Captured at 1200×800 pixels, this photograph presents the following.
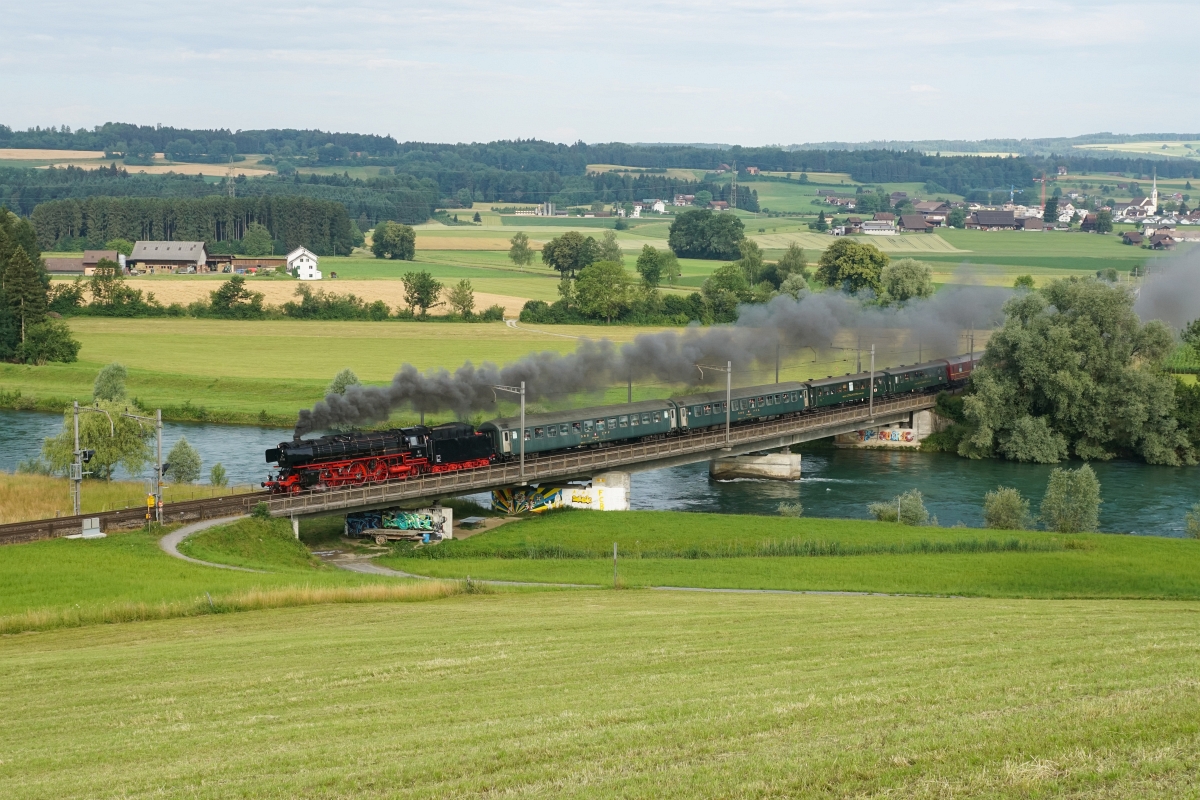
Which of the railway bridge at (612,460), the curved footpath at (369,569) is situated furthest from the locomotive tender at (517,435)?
the curved footpath at (369,569)

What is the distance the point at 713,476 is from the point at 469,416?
18.2 m

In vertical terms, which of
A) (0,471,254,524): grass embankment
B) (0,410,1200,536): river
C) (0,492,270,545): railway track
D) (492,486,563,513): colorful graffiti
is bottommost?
(0,410,1200,536): river

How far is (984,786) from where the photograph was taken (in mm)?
16156

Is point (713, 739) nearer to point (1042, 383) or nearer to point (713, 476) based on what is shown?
point (713, 476)

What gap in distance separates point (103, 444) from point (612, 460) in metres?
28.6

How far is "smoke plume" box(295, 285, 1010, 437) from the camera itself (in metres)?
72.1

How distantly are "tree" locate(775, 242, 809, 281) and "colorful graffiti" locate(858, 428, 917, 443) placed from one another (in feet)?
255

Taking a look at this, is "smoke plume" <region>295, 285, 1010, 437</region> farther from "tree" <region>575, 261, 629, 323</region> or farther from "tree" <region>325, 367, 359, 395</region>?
"tree" <region>575, 261, 629, 323</region>

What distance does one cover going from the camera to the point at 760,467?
88375mm

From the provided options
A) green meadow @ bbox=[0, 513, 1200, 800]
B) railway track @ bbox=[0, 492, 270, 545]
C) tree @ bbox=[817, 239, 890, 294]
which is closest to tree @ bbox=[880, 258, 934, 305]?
tree @ bbox=[817, 239, 890, 294]

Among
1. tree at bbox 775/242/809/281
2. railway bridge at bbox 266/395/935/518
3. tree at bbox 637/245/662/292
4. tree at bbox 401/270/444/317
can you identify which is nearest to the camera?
railway bridge at bbox 266/395/935/518

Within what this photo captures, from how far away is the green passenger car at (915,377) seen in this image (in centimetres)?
10200

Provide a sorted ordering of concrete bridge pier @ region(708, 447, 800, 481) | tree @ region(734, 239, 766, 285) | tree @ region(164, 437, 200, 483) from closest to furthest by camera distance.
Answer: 1. tree @ region(164, 437, 200, 483)
2. concrete bridge pier @ region(708, 447, 800, 481)
3. tree @ region(734, 239, 766, 285)

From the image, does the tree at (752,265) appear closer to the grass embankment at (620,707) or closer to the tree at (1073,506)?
the tree at (1073,506)
